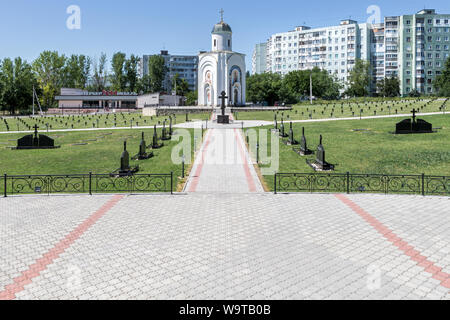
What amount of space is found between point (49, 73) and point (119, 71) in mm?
15829

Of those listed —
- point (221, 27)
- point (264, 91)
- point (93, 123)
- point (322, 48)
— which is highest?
point (322, 48)

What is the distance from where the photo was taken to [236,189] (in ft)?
46.3

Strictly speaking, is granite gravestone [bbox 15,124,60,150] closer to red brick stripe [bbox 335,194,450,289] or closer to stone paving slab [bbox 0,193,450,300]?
stone paving slab [bbox 0,193,450,300]

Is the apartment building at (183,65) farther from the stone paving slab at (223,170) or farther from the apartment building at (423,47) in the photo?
the stone paving slab at (223,170)

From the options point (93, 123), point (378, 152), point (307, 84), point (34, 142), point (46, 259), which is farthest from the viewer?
point (307, 84)

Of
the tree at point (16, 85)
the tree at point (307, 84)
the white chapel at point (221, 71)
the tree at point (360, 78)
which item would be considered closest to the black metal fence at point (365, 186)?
the white chapel at point (221, 71)

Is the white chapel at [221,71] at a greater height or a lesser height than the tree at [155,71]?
lesser

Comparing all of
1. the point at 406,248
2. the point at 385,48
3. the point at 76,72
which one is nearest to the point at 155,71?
the point at 76,72

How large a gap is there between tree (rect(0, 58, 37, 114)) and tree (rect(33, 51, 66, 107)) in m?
3.68

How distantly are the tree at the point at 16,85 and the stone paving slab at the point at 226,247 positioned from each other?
72.5 m

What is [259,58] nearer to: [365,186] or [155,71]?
[155,71]

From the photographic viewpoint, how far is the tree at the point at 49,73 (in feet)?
289

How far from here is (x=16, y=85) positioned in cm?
7638
